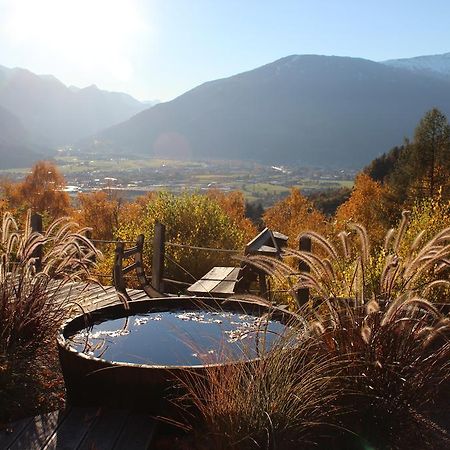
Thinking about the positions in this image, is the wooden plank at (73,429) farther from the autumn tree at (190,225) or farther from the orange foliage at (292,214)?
the orange foliage at (292,214)

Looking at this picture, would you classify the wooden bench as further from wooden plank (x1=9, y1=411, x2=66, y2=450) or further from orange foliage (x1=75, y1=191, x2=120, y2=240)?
orange foliage (x1=75, y1=191, x2=120, y2=240)

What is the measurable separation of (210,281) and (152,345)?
3.75m

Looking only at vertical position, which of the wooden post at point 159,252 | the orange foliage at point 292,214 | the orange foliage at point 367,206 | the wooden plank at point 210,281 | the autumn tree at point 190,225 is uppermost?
the wooden post at point 159,252

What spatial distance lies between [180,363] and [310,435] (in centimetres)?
99

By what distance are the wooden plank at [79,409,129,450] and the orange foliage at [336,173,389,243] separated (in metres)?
33.3

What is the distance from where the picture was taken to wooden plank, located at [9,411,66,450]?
2768 mm

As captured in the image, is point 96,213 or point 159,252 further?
point 96,213

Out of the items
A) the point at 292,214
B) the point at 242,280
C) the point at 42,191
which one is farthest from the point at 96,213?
the point at 242,280

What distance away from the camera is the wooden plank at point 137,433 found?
2742 mm

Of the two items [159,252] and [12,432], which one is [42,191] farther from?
[12,432]

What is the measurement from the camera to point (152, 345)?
3.70m

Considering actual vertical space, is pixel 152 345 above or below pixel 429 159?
above

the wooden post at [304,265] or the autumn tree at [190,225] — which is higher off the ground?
the wooden post at [304,265]

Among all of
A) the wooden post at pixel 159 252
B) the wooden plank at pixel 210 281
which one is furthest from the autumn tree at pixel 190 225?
the wooden post at pixel 159 252
